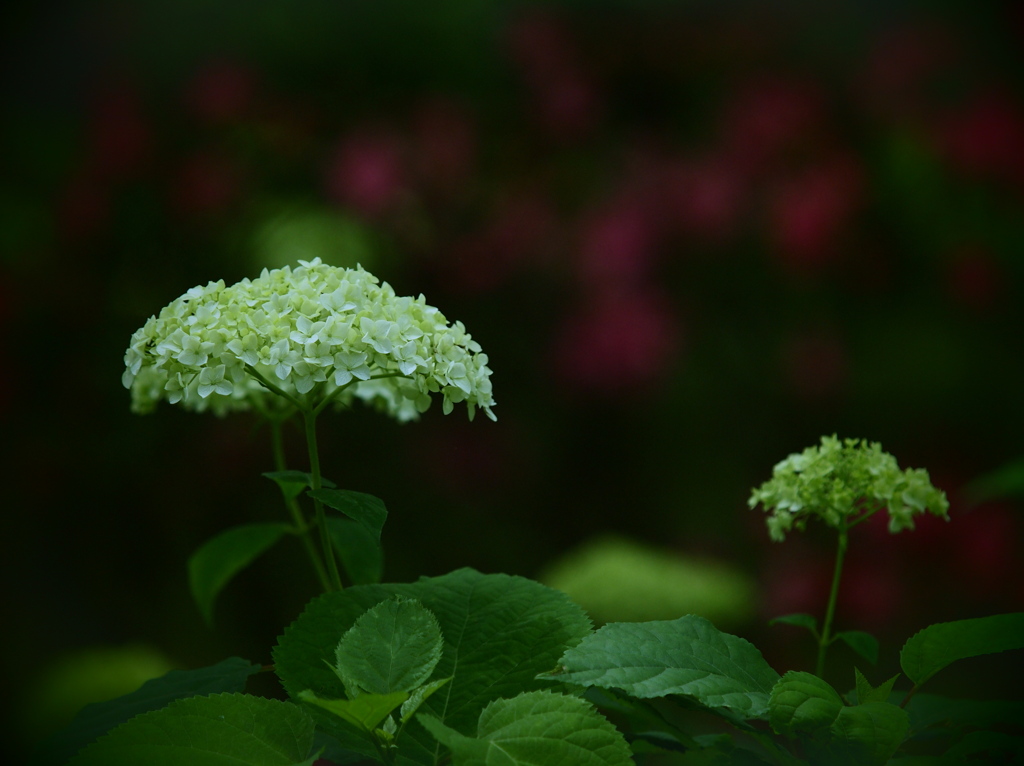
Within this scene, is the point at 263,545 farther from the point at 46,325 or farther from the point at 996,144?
the point at 996,144

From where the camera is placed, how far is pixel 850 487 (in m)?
0.51

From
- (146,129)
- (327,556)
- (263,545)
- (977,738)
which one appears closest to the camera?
(977,738)

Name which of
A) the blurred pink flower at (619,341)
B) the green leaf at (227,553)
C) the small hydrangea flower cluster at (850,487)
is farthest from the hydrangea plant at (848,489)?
the blurred pink flower at (619,341)

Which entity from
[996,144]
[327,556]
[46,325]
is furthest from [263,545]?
[996,144]

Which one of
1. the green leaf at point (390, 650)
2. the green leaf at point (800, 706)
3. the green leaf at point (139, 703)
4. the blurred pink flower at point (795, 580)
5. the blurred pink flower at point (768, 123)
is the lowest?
the green leaf at point (139, 703)

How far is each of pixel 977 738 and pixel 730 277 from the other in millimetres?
1629

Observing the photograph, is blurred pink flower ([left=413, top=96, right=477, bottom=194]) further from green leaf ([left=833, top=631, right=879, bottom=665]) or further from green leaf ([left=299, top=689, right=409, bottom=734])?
green leaf ([left=299, top=689, right=409, bottom=734])

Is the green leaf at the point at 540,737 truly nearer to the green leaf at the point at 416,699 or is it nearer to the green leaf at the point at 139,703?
the green leaf at the point at 416,699

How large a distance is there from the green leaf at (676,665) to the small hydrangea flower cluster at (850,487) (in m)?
0.14

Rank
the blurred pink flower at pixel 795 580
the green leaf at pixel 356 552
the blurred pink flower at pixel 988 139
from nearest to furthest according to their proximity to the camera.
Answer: the green leaf at pixel 356 552, the blurred pink flower at pixel 795 580, the blurred pink flower at pixel 988 139

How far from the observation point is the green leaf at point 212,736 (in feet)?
1.07

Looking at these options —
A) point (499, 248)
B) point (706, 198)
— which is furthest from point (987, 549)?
point (499, 248)

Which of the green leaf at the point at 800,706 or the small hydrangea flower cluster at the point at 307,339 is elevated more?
the small hydrangea flower cluster at the point at 307,339

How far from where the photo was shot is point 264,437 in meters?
1.84
